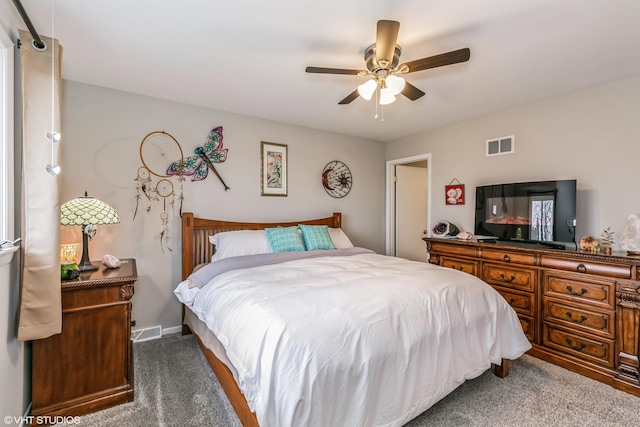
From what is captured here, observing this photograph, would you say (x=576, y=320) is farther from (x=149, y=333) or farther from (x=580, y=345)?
(x=149, y=333)

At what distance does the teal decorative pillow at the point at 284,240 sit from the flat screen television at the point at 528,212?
2.12 meters

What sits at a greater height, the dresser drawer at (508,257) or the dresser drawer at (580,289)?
the dresser drawer at (508,257)

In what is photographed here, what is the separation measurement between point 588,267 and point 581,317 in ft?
1.40

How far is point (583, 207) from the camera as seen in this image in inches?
106

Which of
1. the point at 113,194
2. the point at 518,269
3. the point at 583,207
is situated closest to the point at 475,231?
the point at 518,269

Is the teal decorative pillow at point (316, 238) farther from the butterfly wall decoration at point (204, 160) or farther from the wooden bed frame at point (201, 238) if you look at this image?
the butterfly wall decoration at point (204, 160)

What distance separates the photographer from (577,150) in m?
2.73

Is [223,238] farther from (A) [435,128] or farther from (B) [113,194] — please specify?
(A) [435,128]

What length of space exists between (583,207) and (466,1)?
90.5 inches

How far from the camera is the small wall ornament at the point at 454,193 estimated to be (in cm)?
367

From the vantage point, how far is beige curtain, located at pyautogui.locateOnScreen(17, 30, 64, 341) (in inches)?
61.4

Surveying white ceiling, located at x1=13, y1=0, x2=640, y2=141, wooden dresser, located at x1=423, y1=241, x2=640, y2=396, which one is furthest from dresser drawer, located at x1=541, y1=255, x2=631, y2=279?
white ceiling, located at x1=13, y1=0, x2=640, y2=141

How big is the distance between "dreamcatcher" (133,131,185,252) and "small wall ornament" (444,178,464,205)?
329 cm

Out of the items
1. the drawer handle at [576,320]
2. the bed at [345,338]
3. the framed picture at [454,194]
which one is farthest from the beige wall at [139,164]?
the drawer handle at [576,320]
